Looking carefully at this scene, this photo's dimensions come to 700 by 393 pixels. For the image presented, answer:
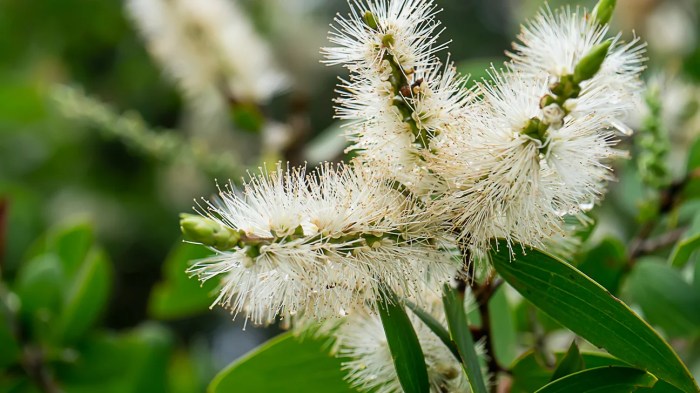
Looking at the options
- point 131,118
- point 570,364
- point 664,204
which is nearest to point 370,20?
point 570,364

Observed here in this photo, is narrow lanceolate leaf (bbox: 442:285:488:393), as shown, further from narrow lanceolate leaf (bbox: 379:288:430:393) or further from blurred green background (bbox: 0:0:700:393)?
blurred green background (bbox: 0:0:700:393)

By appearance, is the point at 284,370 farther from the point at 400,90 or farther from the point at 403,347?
the point at 400,90

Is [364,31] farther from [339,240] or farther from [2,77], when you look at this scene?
[2,77]

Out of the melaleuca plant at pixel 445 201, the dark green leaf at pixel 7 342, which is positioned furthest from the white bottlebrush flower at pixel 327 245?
the dark green leaf at pixel 7 342

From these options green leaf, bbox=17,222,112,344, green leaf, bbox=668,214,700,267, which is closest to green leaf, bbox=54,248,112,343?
green leaf, bbox=17,222,112,344

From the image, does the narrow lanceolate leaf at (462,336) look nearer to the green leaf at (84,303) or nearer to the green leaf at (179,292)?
the green leaf at (179,292)
